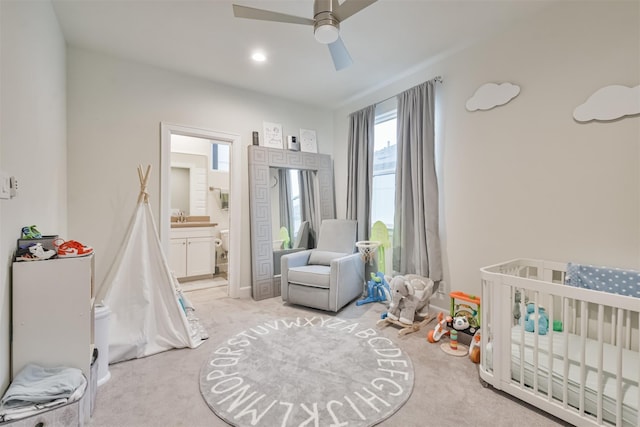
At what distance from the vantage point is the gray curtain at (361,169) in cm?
362

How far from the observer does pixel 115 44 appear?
2.58 meters

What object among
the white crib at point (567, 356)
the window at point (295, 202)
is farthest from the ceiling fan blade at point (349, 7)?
the window at point (295, 202)

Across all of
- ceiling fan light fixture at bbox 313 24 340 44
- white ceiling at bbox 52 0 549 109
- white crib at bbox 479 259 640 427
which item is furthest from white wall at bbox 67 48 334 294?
white crib at bbox 479 259 640 427

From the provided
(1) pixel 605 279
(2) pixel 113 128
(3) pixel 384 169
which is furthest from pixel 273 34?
(1) pixel 605 279

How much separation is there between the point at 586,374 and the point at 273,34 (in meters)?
3.07

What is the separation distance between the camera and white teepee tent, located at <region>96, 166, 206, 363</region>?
2127mm

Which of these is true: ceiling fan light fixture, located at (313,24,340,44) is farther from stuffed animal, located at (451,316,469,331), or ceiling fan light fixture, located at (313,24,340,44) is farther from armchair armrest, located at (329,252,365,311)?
stuffed animal, located at (451,316,469,331)

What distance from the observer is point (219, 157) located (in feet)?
16.1

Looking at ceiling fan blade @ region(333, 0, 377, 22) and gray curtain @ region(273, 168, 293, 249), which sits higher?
ceiling fan blade @ region(333, 0, 377, 22)

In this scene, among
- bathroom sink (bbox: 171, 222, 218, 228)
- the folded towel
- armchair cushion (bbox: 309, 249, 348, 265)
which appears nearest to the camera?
the folded towel

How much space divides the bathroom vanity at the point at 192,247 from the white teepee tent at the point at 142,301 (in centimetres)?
179

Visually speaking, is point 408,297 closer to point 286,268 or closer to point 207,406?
point 286,268

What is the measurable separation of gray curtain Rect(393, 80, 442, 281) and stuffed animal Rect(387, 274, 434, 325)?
21 cm

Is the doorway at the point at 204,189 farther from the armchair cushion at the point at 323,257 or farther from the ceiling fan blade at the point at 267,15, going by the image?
the ceiling fan blade at the point at 267,15
